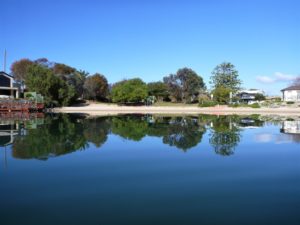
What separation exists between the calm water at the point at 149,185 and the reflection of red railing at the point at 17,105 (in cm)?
3747

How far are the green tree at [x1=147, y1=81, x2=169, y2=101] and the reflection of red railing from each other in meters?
32.2

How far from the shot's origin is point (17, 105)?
48.3 meters

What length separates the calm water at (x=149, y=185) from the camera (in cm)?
562

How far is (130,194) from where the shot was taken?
22.4 feet

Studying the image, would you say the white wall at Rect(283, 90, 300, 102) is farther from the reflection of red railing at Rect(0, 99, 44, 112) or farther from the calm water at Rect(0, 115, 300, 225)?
the calm water at Rect(0, 115, 300, 225)

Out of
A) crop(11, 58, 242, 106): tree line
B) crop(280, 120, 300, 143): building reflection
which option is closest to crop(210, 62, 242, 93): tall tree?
crop(11, 58, 242, 106): tree line

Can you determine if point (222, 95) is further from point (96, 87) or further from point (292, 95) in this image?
point (96, 87)

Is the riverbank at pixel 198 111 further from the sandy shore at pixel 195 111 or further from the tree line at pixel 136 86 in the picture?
the tree line at pixel 136 86

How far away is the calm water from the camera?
562 centimetres

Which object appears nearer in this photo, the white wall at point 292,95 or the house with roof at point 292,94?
the white wall at point 292,95

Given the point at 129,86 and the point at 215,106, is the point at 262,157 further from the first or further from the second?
the point at 129,86

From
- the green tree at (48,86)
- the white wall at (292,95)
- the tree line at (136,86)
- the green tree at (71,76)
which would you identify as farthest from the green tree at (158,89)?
the white wall at (292,95)

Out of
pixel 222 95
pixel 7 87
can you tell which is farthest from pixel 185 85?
pixel 7 87

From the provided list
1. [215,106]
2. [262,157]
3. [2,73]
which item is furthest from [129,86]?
[262,157]
